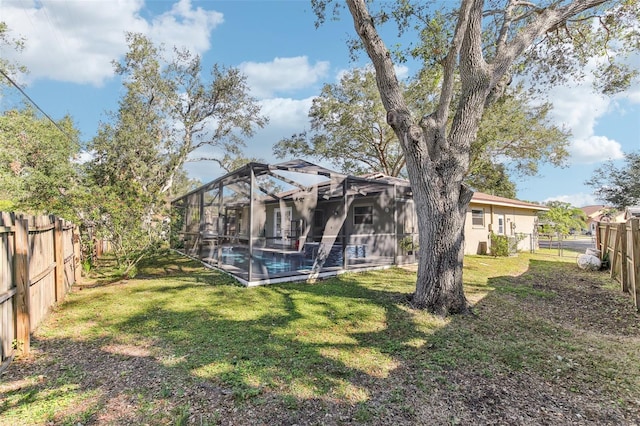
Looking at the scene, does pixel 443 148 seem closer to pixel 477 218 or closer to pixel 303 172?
pixel 303 172

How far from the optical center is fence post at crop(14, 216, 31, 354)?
3.51 m

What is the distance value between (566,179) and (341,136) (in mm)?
12782

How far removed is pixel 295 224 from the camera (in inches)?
401

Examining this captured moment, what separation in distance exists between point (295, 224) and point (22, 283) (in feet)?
23.4

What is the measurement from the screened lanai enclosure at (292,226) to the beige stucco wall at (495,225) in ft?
15.5

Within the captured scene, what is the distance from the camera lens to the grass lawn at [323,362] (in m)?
2.63

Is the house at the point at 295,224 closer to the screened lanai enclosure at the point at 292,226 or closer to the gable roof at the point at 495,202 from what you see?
the screened lanai enclosure at the point at 292,226

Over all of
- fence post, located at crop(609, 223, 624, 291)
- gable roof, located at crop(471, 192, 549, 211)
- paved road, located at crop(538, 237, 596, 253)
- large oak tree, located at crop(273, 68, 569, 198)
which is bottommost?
Answer: paved road, located at crop(538, 237, 596, 253)

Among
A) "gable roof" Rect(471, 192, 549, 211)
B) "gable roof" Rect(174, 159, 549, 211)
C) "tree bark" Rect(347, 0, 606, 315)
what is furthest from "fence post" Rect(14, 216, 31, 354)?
"gable roof" Rect(471, 192, 549, 211)

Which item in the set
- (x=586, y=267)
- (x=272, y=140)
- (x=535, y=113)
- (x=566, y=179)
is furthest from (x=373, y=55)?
(x=566, y=179)

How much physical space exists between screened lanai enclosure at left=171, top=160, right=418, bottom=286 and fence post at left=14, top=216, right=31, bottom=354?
3.97 metres

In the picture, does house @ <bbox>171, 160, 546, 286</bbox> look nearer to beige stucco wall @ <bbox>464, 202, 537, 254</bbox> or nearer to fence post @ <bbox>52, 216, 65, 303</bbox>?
fence post @ <bbox>52, 216, 65, 303</bbox>

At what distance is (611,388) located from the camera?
3.07 m

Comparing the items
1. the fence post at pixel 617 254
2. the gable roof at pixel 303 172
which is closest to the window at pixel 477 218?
the gable roof at pixel 303 172
